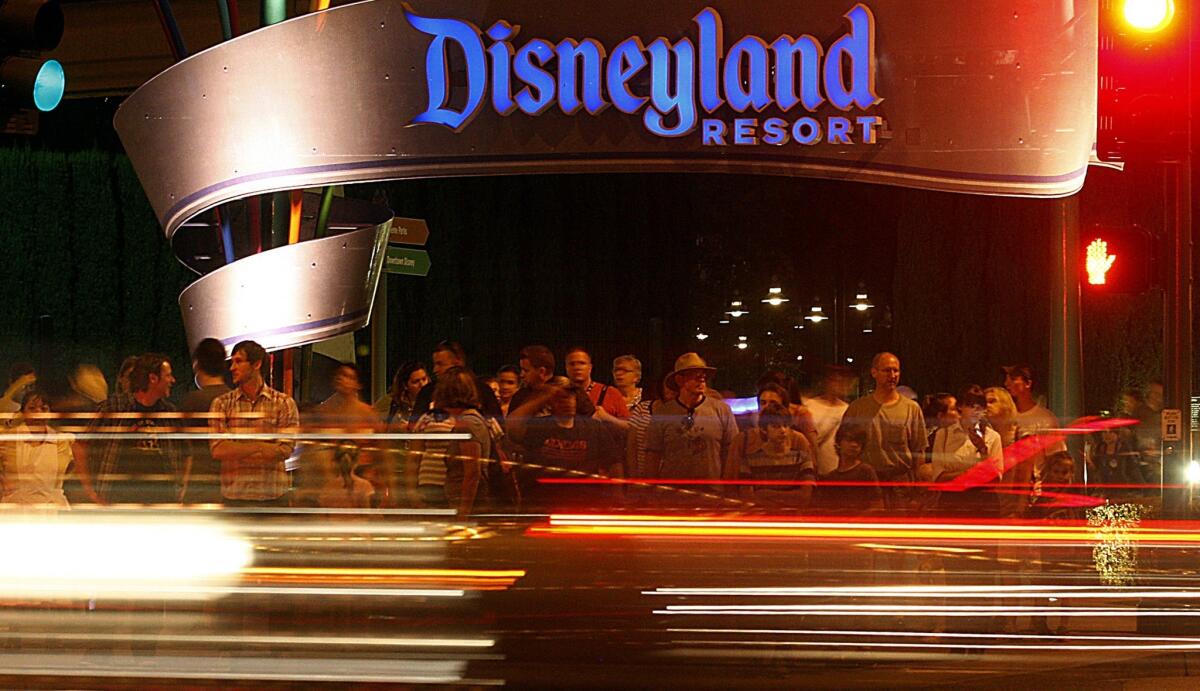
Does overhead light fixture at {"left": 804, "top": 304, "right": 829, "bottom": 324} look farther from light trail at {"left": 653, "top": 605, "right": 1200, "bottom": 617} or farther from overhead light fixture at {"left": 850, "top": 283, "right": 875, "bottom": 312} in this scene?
light trail at {"left": 653, "top": 605, "right": 1200, "bottom": 617}

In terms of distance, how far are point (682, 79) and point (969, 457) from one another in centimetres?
340

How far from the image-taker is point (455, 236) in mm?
12477

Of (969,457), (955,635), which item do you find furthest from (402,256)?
(955,635)

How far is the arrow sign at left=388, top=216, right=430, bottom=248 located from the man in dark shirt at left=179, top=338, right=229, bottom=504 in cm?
341

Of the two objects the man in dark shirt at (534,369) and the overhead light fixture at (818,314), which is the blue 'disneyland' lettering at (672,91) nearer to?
the overhead light fixture at (818,314)

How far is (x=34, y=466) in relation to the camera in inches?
325

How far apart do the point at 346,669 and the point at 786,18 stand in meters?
7.05

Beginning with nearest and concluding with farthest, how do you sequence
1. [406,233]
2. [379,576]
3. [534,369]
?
[379,576] → [534,369] → [406,233]

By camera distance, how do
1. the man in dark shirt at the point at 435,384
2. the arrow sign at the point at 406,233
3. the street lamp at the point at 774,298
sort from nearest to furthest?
the man in dark shirt at the point at 435,384 < the arrow sign at the point at 406,233 < the street lamp at the point at 774,298

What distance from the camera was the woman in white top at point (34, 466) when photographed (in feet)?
26.7

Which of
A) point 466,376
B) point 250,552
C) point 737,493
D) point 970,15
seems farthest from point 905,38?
point 250,552

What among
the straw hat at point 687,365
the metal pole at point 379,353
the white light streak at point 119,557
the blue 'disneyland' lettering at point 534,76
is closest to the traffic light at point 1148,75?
the straw hat at point 687,365

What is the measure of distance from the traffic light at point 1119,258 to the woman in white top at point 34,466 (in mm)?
6064

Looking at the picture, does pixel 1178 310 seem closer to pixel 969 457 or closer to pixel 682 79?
pixel 969 457
